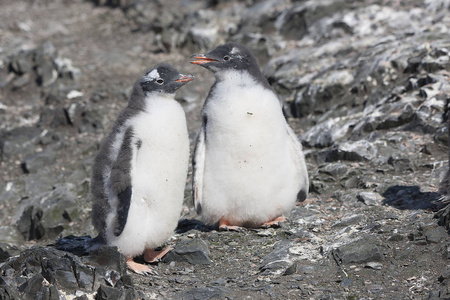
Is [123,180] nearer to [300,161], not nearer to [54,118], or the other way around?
[300,161]

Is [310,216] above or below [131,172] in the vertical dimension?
below

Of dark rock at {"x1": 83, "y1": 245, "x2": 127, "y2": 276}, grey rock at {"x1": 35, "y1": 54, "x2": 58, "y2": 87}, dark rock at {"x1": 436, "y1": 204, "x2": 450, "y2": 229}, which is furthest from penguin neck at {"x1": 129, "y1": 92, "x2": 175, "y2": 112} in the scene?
grey rock at {"x1": 35, "y1": 54, "x2": 58, "y2": 87}

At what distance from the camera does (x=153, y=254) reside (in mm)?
5672

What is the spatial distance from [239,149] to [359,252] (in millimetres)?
1592

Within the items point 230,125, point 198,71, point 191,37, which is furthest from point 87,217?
point 191,37

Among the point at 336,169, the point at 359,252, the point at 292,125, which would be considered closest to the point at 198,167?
the point at 359,252

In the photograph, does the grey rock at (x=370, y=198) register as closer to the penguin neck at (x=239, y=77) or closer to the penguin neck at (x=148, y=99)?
the penguin neck at (x=239, y=77)

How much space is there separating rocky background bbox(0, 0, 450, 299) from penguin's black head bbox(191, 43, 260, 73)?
1667mm

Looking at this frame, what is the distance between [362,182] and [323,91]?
8.84 feet

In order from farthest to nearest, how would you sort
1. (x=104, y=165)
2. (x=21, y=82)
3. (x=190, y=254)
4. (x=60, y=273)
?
(x=21, y=82)
(x=190, y=254)
(x=104, y=165)
(x=60, y=273)

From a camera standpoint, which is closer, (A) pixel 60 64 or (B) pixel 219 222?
(B) pixel 219 222

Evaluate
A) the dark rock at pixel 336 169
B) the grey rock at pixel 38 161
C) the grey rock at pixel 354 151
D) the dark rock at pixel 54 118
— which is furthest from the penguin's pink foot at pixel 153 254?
the dark rock at pixel 54 118

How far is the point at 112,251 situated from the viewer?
494cm

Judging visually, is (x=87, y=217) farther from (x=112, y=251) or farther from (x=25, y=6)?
(x=25, y=6)
